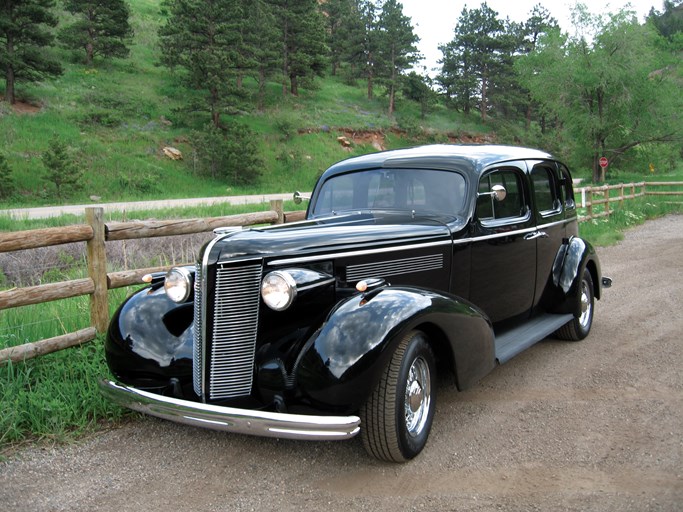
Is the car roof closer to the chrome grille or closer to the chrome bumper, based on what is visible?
the chrome grille

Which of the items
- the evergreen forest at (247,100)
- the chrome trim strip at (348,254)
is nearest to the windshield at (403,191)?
the chrome trim strip at (348,254)

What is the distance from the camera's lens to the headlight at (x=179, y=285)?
3.60 meters

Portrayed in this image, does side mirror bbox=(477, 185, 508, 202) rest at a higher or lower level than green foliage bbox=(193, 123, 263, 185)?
lower

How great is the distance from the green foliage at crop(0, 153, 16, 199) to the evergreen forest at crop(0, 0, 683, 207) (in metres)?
0.12

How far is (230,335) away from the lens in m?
3.18

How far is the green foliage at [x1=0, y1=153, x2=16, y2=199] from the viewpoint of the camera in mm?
19906

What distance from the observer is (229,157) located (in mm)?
27500

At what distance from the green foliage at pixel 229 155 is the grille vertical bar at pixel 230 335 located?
25.1 metres

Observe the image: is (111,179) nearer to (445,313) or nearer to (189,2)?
(189,2)

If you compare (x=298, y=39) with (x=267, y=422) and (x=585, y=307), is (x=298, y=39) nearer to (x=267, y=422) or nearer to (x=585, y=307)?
(x=585, y=307)

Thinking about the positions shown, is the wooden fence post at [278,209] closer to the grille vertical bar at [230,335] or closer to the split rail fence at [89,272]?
the split rail fence at [89,272]

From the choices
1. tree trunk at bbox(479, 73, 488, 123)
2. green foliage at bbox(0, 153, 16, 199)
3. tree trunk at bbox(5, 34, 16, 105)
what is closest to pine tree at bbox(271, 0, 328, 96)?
tree trunk at bbox(479, 73, 488, 123)

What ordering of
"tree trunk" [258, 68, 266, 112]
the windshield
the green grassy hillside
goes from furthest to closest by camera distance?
1. "tree trunk" [258, 68, 266, 112]
2. the green grassy hillside
3. the windshield

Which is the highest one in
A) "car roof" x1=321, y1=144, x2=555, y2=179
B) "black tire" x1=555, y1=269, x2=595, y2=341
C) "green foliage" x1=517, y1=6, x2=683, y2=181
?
"green foliage" x1=517, y1=6, x2=683, y2=181
